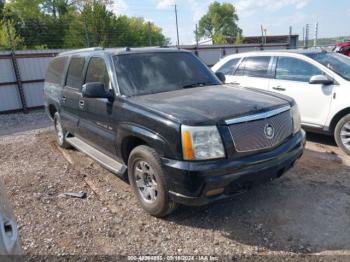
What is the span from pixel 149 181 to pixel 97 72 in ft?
6.01

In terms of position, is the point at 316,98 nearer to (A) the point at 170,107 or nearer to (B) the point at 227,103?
(B) the point at 227,103

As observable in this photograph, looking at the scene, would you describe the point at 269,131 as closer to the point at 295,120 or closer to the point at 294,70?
the point at 295,120

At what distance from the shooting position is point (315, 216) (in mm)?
3512

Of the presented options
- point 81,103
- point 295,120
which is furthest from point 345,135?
point 81,103

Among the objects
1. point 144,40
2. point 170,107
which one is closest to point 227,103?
point 170,107

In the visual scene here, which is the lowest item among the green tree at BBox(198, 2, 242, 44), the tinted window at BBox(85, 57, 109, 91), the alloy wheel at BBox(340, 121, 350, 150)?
the alloy wheel at BBox(340, 121, 350, 150)

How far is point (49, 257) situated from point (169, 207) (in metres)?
1.27

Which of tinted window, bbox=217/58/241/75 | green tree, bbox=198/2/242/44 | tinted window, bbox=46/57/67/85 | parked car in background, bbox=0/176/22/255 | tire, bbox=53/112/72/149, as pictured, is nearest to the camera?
parked car in background, bbox=0/176/22/255

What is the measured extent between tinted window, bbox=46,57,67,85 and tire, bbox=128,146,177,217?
114 inches

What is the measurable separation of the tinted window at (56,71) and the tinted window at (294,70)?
4.12m

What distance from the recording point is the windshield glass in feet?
18.5

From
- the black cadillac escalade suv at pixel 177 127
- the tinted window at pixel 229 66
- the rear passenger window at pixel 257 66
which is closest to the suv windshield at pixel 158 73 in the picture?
the black cadillac escalade suv at pixel 177 127

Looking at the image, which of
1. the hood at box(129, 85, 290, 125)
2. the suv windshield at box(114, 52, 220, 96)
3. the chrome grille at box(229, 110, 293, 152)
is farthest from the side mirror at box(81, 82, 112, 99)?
the chrome grille at box(229, 110, 293, 152)

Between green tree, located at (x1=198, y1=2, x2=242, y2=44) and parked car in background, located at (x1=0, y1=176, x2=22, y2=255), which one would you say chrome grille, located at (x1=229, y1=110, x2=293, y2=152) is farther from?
green tree, located at (x1=198, y1=2, x2=242, y2=44)
